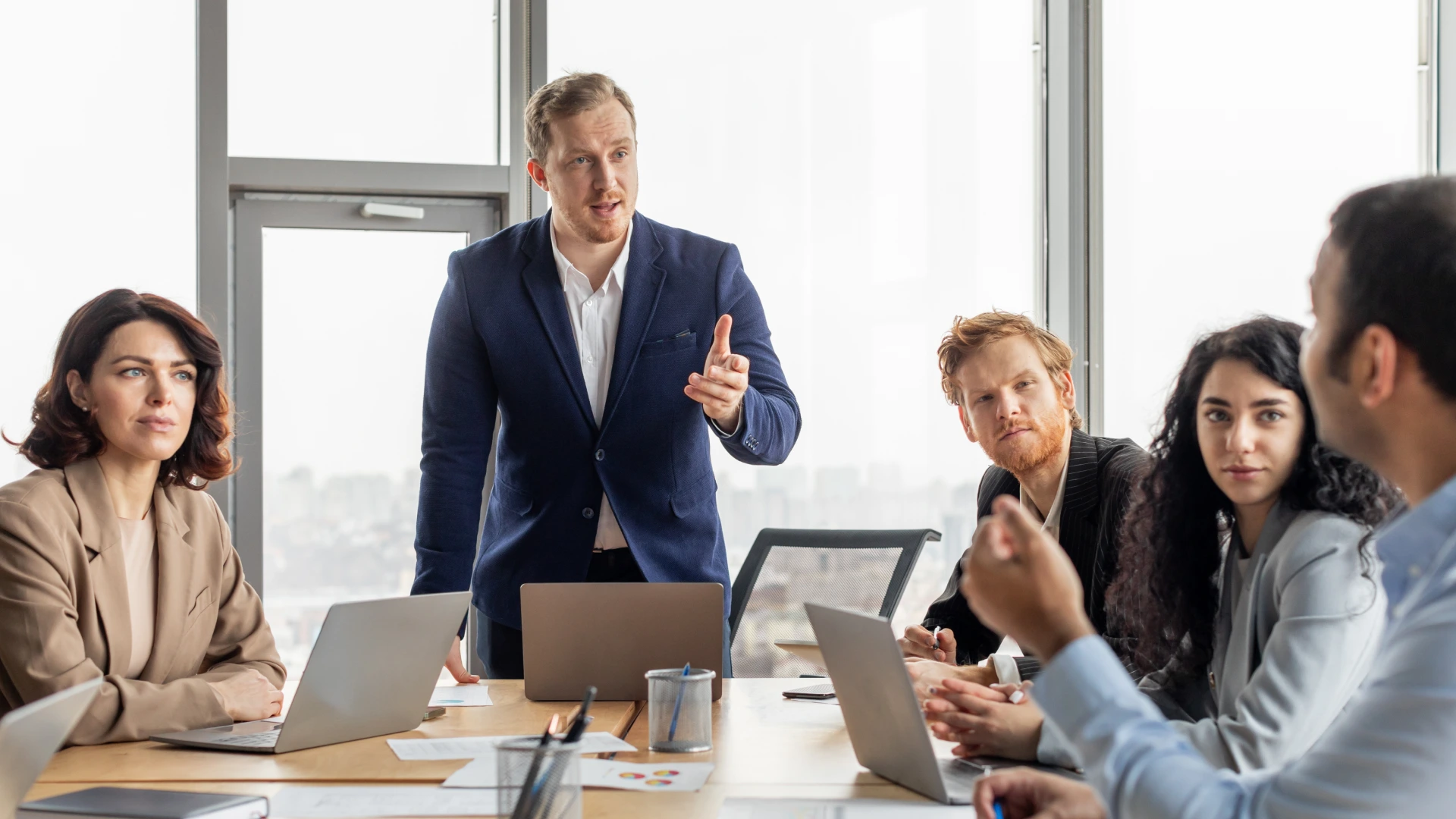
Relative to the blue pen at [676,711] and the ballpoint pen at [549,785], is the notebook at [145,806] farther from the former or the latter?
the blue pen at [676,711]

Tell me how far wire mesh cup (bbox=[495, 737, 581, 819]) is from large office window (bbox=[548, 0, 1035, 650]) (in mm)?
2653

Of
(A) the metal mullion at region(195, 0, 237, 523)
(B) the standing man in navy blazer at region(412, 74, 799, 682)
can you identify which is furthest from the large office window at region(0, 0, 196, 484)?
(B) the standing man in navy blazer at region(412, 74, 799, 682)

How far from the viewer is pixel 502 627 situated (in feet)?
8.18

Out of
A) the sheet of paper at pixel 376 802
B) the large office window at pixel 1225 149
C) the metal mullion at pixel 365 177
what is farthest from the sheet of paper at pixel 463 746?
the large office window at pixel 1225 149

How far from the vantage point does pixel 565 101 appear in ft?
8.30

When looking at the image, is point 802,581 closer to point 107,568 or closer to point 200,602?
point 200,602

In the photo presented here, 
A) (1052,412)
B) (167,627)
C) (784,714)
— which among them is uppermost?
(1052,412)

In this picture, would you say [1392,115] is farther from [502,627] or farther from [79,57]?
[79,57]

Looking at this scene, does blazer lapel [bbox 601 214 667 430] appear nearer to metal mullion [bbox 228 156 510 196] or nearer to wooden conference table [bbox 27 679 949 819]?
wooden conference table [bbox 27 679 949 819]

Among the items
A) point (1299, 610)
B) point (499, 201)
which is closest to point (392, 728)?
point (1299, 610)

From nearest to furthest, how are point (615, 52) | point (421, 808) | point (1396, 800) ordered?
point (1396, 800), point (421, 808), point (615, 52)

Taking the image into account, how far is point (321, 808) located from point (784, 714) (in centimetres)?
81

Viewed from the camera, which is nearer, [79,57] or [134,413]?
[134,413]

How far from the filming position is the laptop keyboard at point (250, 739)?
5.67ft
